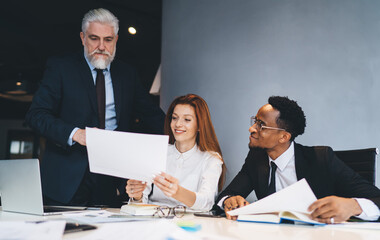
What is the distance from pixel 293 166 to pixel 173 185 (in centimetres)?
83

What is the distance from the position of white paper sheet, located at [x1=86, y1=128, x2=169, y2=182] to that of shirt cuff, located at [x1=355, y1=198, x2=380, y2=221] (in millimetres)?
895

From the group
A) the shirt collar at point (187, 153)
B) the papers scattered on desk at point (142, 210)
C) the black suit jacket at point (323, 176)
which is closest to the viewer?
the papers scattered on desk at point (142, 210)

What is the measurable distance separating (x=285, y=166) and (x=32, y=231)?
1.45 metres

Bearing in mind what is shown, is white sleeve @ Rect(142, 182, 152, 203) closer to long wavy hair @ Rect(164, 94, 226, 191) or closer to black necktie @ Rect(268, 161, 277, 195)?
long wavy hair @ Rect(164, 94, 226, 191)

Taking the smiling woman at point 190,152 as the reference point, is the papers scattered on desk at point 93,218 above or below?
below

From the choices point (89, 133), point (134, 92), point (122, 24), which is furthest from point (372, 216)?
point (122, 24)

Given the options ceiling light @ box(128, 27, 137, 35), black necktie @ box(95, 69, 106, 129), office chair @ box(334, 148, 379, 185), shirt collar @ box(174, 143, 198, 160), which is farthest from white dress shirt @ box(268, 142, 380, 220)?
ceiling light @ box(128, 27, 137, 35)

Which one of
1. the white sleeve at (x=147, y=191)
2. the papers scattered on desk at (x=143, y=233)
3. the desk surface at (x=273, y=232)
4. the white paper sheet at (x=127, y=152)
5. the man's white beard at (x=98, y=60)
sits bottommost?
the white sleeve at (x=147, y=191)

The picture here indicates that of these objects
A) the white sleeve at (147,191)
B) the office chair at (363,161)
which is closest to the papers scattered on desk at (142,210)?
the white sleeve at (147,191)

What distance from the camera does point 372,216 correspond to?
4.85ft

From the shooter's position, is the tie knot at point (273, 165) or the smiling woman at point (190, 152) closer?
the tie knot at point (273, 165)

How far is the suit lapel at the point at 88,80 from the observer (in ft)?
6.88

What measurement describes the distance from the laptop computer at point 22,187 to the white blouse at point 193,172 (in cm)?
64

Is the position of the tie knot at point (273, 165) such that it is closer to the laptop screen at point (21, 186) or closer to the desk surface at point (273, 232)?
the desk surface at point (273, 232)
